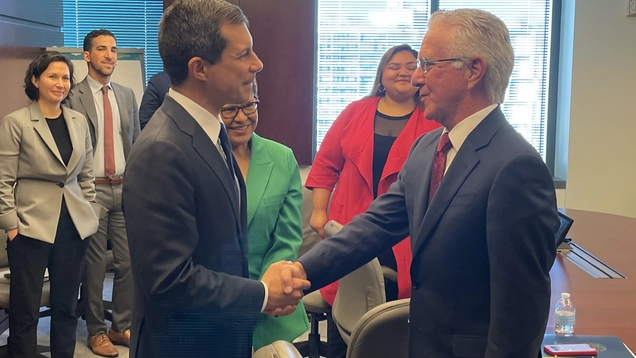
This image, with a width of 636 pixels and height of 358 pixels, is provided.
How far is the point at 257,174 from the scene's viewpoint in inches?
84.7

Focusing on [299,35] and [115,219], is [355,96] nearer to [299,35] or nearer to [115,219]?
[299,35]

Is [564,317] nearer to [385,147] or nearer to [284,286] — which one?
[284,286]

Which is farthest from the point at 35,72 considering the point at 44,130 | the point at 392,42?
the point at 392,42

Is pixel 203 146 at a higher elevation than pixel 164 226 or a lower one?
higher

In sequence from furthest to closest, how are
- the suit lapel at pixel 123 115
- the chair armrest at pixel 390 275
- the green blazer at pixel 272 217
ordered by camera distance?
the suit lapel at pixel 123 115
the chair armrest at pixel 390 275
the green blazer at pixel 272 217

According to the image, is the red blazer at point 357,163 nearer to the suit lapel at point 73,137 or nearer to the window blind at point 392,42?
the suit lapel at point 73,137

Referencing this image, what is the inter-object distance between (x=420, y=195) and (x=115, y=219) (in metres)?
2.72

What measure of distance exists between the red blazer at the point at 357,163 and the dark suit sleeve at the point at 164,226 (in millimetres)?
1449

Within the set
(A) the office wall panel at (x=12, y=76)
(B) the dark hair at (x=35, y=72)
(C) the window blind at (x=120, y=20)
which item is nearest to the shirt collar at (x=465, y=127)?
(B) the dark hair at (x=35, y=72)

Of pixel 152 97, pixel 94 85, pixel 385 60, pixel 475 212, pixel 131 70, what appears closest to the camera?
pixel 475 212

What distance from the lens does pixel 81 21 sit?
5668mm

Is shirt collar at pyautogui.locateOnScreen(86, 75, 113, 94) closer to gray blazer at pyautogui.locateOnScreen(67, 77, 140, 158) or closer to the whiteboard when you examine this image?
gray blazer at pyautogui.locateOnScreen(67, 77, 140, 158)

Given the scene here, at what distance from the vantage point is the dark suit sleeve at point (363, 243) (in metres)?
1.90

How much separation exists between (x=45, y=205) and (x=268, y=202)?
1.68 m
